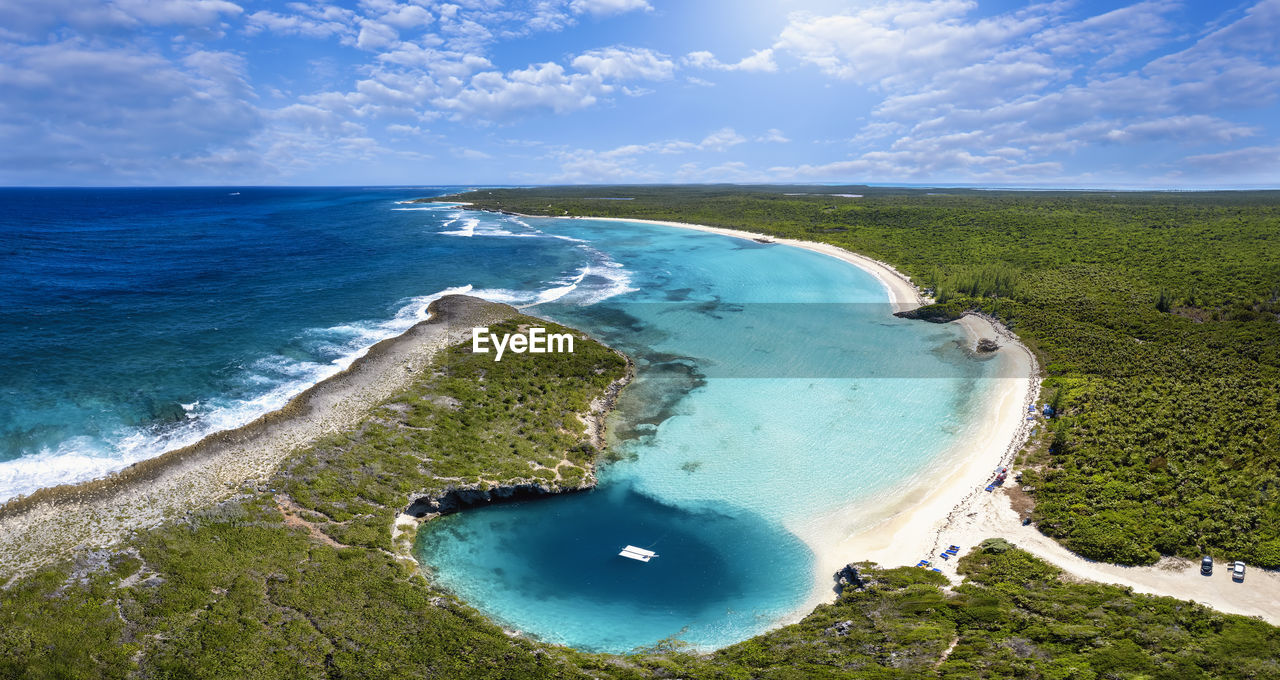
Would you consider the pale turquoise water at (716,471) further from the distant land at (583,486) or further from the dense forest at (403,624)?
the dense forest at (403,624)

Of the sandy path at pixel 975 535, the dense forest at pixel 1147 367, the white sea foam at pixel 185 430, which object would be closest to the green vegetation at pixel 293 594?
the white sea foam at pixel 185 430

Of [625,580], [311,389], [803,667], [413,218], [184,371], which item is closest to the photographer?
[803,667]

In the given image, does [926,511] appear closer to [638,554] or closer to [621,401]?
[638,554]

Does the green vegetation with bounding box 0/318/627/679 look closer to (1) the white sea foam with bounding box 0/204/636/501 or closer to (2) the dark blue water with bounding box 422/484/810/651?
(2) the dark blue water with bounding box 422/484/810/651

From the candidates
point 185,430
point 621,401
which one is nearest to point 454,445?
point 621,401

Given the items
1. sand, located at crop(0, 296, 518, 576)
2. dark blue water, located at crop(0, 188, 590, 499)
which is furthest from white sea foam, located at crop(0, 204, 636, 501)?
sand, located at crop(0, 296, 518, 576)

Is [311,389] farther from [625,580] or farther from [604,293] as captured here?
[604,293]

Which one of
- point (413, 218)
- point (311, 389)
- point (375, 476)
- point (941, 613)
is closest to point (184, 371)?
point (311, 389)
